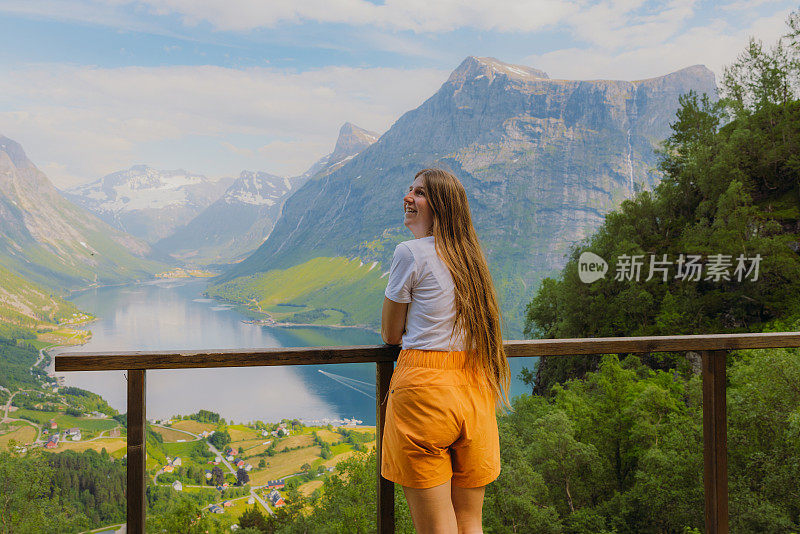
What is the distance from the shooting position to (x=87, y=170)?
70.6m

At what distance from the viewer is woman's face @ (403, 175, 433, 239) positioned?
1.30 metres

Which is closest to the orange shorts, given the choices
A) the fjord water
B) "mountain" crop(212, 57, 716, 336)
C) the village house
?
the village house

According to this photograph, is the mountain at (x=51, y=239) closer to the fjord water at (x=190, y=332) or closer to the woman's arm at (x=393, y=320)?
the fjord water at (x=190, y=332)

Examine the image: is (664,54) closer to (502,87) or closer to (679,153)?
(502,87)

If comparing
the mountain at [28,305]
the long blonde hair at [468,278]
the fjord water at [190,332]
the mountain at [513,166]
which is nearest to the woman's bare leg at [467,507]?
the long blonde hair at [468,278]

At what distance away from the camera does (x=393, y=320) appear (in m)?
1.26

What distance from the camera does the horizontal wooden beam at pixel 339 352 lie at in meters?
1.30

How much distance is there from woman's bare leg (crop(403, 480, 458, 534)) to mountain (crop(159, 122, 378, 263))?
74275 millimetres

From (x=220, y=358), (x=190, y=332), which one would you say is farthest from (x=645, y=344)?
(x=190, y=332)

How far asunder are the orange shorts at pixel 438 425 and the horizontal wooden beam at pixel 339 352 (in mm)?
215

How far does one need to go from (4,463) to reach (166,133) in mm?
74064

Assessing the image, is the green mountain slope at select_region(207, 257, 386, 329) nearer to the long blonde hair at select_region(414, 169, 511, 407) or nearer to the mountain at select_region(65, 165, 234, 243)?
the mountain at select_region(65, 165, 234, 243)

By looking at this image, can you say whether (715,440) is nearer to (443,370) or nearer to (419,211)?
(443,370)

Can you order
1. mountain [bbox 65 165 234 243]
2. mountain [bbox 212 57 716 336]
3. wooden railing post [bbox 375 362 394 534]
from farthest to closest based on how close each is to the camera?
mountain [bbox 65 165 234 243]
mountain [bbox 212 57 716 336]
wooden railing post [bbox 375 362 394 534]
